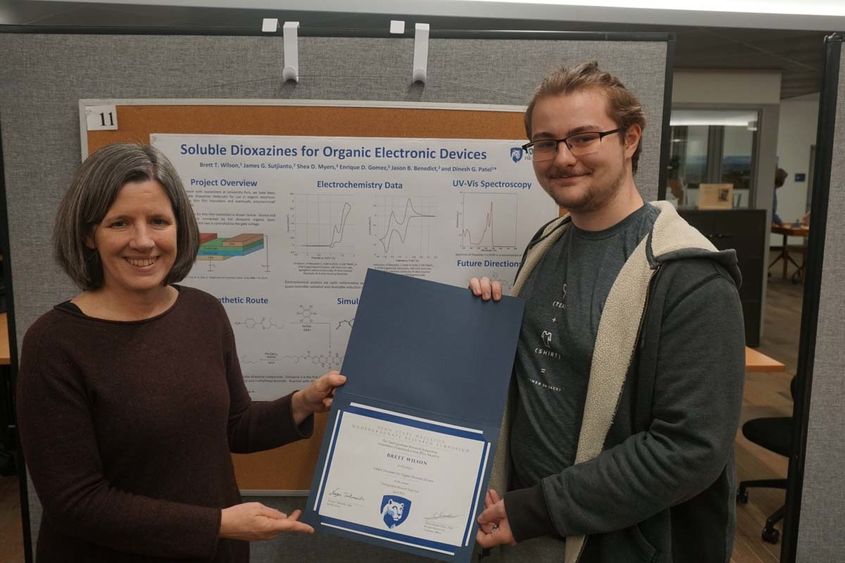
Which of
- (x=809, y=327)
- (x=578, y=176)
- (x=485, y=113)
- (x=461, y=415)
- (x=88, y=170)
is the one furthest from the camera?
(x=809, y=327)

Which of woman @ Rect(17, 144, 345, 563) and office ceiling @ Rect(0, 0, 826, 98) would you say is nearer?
woman @ Rect(17, 144, 345, 563)

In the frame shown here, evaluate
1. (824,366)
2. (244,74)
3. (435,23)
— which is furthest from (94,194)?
(435,23)

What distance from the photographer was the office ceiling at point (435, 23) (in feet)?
14.1

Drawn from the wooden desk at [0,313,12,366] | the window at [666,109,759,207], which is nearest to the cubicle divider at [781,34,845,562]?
the wooden desk at [0,313,12,366]

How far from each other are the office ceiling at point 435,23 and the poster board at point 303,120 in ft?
8.44

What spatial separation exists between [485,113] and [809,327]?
0.99 m

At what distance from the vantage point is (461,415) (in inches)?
46.0

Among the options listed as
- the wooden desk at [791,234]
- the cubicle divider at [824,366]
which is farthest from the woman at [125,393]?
the wooden desk at [791,234]

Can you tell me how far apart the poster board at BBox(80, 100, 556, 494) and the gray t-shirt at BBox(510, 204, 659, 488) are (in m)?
0.42

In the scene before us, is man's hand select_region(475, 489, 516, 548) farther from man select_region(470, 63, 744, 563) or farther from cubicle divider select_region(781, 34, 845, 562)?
cubicle divider select_region(781, 34, 845, 562)

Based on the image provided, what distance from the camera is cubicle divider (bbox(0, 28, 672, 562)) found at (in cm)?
145

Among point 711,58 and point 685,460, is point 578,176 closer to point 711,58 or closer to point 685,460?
point 685,460

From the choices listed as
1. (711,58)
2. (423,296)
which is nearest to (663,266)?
(423,296)

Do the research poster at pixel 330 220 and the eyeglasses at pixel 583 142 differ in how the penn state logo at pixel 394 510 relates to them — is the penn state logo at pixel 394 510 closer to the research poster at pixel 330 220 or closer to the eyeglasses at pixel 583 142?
the research poster at pixel 330 220
